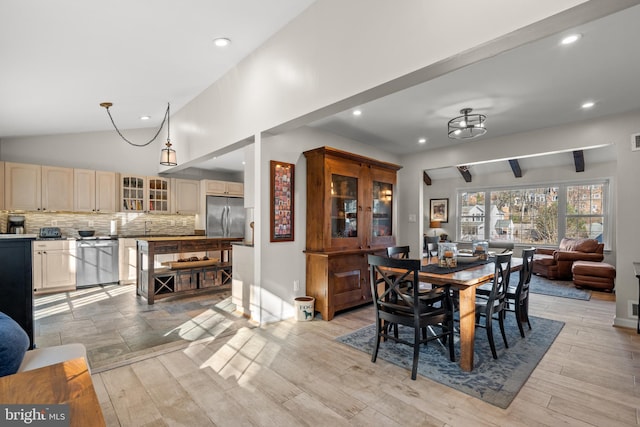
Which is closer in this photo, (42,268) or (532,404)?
(532,404)

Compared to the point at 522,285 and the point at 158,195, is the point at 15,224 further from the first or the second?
the point at 522,285

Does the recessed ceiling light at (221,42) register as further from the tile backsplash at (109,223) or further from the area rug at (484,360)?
the tile backsplash at (109,223)

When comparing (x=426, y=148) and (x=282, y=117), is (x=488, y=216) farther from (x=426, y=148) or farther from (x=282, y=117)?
(x=282, y=117)

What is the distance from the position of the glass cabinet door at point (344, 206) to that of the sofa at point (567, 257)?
16.4ft

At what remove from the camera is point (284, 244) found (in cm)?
390

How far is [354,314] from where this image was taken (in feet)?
13.4

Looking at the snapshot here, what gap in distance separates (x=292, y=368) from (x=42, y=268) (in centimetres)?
497

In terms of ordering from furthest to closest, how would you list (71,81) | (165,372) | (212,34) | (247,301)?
1. (247,301)
2. (71,81)
3. (212,34)
4. (165,372)

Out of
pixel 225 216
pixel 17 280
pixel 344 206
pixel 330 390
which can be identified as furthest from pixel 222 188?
pixel 330 390

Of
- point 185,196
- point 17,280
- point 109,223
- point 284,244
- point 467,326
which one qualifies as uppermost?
point 185,196

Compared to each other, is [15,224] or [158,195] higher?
[158,195]

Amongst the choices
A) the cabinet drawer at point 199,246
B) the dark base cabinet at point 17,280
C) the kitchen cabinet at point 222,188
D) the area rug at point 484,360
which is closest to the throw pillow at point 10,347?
the dark base cabinet at point 17,280

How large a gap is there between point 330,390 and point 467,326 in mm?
1239

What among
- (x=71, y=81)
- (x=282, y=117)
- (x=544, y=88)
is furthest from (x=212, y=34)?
(x=544, y=88)
